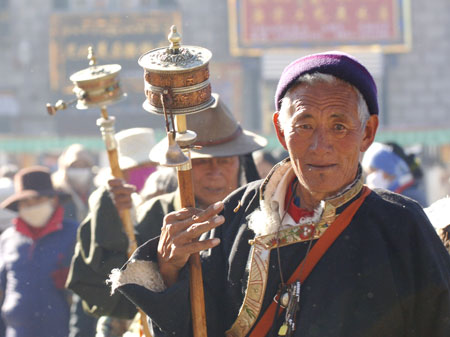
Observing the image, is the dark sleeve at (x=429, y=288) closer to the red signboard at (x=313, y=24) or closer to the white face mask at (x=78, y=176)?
the white face mask at (x=78, y=176)

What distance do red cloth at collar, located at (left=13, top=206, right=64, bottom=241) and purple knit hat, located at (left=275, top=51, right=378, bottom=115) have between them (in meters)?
3.97

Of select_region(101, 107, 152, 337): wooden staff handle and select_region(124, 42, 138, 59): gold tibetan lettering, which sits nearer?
select_region(101, 107, 152, 337): wooden staff handle

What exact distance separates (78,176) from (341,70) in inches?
253

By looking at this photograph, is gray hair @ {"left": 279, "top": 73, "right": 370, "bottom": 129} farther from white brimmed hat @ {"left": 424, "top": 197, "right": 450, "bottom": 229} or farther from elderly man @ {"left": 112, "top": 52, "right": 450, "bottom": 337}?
white brimmed hat @ {"left": 424, "top": 197, "right": 450, "bottom": 229}

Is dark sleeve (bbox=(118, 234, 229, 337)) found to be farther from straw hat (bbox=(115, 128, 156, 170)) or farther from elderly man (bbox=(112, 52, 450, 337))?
straw hat (bbox=(115, 128, 156, 170))

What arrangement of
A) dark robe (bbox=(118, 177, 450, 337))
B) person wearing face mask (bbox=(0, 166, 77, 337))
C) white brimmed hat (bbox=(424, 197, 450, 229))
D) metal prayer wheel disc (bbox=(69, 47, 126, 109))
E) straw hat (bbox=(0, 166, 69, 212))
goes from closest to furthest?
1. dark robe (bbox=(118, 177, 450, 337))
2. white brimmed hat (bbox=(424, 197, 450, 229))
3. metal prayer wheel disc (bbox=(69, 47, 126, 109))
4. person wearing face mask (bbox=(0, 166, 77, 337))
5. straw hat (bbox=(0, 166, 69, 212))

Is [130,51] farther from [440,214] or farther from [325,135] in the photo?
[325,135]

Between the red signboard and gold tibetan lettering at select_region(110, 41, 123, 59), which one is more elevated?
the red signboard

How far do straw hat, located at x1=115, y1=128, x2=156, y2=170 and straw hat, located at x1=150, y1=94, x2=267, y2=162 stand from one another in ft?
5.31

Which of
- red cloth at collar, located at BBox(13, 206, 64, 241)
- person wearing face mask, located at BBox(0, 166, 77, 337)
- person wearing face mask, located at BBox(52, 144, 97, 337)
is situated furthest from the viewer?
person wearing face mask, located at BBox(52, 144, 97, 337)

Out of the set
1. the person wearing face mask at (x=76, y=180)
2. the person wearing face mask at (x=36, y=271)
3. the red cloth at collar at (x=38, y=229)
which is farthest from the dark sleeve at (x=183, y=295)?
the person wearing face mask at (x=76, y=180)

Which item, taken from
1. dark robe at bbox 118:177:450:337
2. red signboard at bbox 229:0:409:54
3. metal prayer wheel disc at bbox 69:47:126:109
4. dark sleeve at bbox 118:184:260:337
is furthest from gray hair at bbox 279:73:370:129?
red signboard at bbox 229:0:409:54

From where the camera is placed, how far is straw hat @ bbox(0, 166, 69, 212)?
6.71 metres

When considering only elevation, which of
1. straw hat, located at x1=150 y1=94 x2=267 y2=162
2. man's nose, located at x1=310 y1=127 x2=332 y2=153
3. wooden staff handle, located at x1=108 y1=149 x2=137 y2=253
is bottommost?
wooden staff handle, located at x1=108 y1=149 x2=137 y2=253
